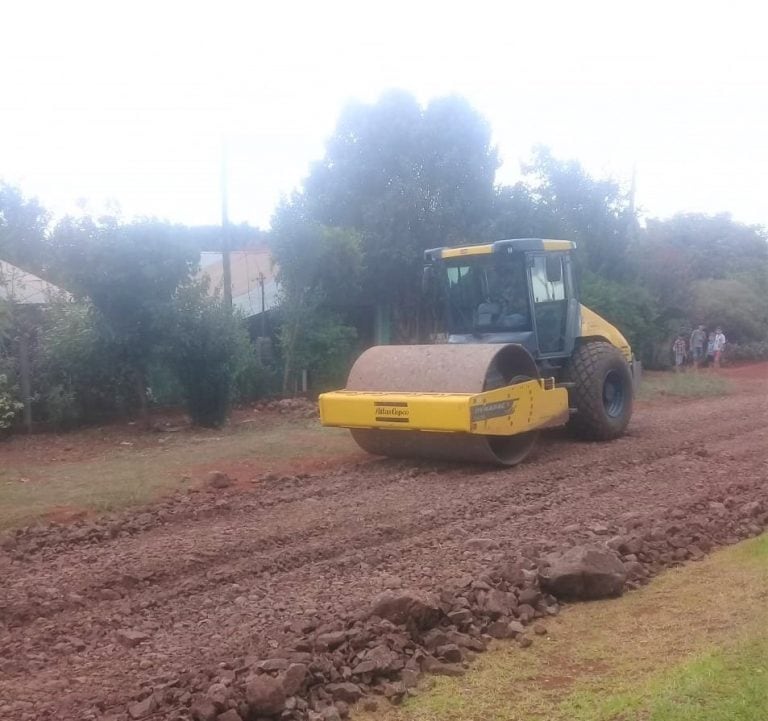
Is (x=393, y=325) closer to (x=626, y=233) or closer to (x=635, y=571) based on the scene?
(x=626, y=233)

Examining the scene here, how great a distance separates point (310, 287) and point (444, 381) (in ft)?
28.7

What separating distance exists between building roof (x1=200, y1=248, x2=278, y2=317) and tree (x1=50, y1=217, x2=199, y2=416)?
196 inches

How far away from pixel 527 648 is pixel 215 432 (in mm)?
9639

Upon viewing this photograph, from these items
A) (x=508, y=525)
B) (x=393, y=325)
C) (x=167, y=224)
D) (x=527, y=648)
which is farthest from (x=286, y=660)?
(x=393, y=325)

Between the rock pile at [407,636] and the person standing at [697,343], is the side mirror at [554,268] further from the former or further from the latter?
the person standing at [697,343]

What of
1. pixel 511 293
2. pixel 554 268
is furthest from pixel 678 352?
pixel 511 293

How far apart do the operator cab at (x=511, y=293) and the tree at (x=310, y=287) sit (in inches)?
249

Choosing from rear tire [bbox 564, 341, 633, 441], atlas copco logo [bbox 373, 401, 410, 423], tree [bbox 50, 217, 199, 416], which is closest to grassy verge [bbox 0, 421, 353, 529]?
atlas copco logo [bbox 373, 401, 410, 423]

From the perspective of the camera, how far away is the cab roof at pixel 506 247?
37.6ft

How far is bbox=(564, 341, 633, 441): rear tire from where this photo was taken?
12.1 m

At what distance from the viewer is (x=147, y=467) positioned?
439 inches

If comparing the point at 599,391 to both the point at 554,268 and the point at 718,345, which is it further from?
the point at 718,345

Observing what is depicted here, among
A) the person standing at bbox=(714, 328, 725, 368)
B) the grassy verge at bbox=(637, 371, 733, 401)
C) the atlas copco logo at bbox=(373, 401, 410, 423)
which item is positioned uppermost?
the person standing at bbox=(714, 328, 725, 368)

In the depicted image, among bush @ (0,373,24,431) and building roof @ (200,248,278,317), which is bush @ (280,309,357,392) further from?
bush @ (0,373,24,431)
